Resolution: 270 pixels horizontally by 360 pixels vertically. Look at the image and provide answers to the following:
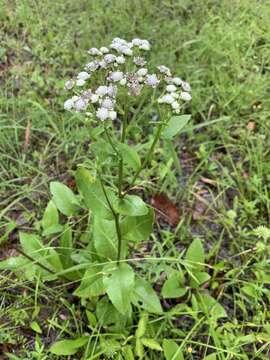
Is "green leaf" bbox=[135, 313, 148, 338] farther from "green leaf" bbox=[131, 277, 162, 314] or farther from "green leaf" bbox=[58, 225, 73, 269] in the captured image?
"green leaf" bbox=[58, 225, 73, 269]

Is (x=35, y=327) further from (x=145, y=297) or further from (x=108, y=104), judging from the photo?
(x=108, y=104)

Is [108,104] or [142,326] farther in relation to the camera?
[142,326]

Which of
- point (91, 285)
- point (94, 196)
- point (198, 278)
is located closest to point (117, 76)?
point (94, 196)

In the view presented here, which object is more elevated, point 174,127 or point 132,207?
point 174,127

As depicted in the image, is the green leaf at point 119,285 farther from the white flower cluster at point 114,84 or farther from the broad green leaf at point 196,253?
the white flower cluster at point 114,84

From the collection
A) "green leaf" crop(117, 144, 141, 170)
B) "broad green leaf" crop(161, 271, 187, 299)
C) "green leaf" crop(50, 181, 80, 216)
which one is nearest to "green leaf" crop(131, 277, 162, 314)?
"broad green leaf" crop(161, 271, 187, 299)

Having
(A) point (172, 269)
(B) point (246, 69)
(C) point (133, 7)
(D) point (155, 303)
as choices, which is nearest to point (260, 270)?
(A) point (172, 269)

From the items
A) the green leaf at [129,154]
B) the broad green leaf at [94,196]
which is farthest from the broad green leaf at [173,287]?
the green leaf at [129,154]

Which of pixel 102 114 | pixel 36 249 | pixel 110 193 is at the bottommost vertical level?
pixel 36 249
